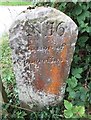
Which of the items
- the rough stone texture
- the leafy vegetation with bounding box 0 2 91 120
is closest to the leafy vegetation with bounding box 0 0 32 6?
the leafy vegetation with bounding box 0 2 91 120

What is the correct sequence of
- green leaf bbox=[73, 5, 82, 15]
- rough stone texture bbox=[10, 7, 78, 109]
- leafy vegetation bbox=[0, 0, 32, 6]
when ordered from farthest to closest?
leafy vegetation bbox=[0, 0, 32, 6] < green leaf bbox=[73, 5, 82, 15] < rough stone texture bbox=[10, 7, 78, 109]

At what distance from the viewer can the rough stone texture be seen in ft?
10.6

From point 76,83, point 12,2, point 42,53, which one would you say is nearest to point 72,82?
point 76,83

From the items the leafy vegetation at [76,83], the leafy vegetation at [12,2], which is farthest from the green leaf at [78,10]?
the leafy vegetation at [12,2]

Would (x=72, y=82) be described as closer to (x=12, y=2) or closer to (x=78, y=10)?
(x=78, y=10)

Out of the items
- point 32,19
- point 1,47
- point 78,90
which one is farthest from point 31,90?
point 1,47

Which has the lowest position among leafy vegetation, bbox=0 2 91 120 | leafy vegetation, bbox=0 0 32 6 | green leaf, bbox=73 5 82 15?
leafy vegetation, bbox=0 2 91 120

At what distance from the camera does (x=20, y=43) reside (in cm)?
328

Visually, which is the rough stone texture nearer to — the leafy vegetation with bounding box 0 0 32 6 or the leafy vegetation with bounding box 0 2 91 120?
the leafy vegetation with bounding box 0 2 91 120

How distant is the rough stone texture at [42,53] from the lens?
322 centimetres

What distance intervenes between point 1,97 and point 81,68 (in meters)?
0.76

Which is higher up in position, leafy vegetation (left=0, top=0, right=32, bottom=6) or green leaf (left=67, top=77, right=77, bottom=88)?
leafy vegetation (left=0, top=0, right=32, bottom=6)

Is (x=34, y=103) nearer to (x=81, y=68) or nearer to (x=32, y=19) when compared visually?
(x=81, y=68)

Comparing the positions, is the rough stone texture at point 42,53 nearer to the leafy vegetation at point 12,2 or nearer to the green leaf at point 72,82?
the green leaf at point 72,82
